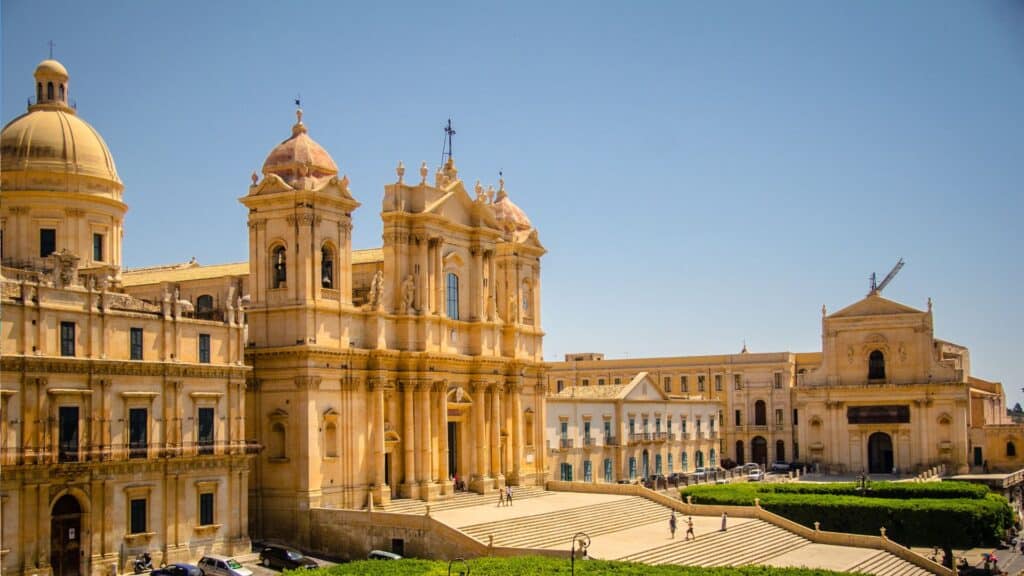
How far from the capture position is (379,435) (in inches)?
2008

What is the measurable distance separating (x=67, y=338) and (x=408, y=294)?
18612 millimetres

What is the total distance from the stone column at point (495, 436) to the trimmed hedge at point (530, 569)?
1780cm

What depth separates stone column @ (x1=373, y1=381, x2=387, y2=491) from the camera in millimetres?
50656

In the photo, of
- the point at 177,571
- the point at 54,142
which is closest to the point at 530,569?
the point at 177,571

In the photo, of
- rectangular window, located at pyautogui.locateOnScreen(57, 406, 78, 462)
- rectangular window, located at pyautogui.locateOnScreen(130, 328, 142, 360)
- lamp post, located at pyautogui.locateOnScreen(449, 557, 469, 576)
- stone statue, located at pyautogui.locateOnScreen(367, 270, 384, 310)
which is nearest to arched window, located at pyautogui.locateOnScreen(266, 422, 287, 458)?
stone statue, located at pyautogui.locateOnScreen(367, 270, 384, 310)

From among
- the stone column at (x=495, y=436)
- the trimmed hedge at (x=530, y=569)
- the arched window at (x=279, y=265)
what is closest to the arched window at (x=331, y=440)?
the arched window at (x=279, y=265)

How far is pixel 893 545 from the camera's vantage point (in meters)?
52.4

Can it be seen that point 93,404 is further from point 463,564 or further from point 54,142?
point 54,142

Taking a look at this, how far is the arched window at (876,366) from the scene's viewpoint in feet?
282

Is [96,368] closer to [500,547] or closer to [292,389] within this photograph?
[292,389]

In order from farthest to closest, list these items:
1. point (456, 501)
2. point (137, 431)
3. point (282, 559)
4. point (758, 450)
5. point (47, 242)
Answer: point (758, 450) → point (456, 501) → point (47, 242) → point (282, 559) → point (137, 431)

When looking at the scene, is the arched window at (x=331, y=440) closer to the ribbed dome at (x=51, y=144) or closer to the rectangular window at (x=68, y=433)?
the rectangular window at (x=68, y=433)

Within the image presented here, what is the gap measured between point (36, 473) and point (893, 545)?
36.9 m

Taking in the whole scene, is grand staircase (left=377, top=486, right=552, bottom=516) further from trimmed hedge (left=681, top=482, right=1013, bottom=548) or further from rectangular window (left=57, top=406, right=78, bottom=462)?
rectangular window (left=57, top=406, right=78, bottom=462)
